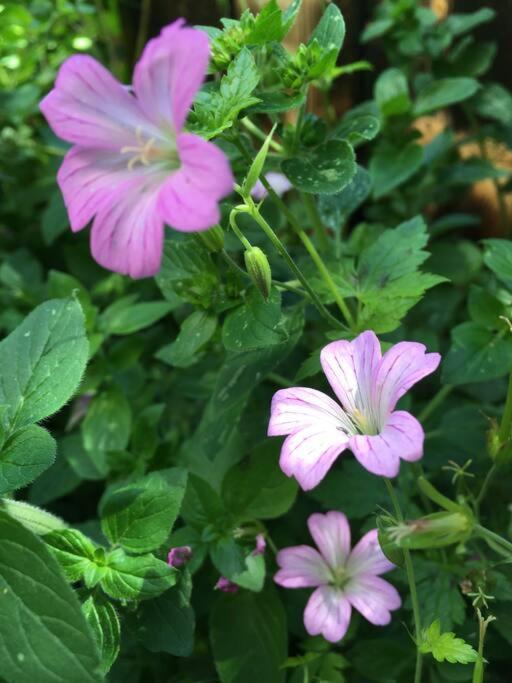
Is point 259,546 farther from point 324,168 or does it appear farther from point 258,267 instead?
point 324,168

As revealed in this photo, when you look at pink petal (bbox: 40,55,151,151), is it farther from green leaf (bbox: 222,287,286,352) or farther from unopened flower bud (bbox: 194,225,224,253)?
green leaf (bbox: 222,287,286,352)

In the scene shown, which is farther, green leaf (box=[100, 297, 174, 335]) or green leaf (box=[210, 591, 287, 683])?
green leaf (box=[100, 297, 174, 335])

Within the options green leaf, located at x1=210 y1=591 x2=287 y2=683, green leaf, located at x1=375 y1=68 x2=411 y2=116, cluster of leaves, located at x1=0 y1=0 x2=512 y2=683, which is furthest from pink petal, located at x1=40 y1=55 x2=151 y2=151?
green leaf, located at x1=375 y1=68 x2=411 y2=116

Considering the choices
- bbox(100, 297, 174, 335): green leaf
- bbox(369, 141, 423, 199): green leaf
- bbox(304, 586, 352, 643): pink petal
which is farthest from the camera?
bbox(369, 141, 423, 199): green leaf

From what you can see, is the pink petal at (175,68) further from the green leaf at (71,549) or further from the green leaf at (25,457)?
the green leaf at (71,549)

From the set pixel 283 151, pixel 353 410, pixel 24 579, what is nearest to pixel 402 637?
pixel 353 410

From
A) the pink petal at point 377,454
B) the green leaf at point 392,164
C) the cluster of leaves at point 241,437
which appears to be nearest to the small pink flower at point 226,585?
the cluster of leaves at point 241,437
